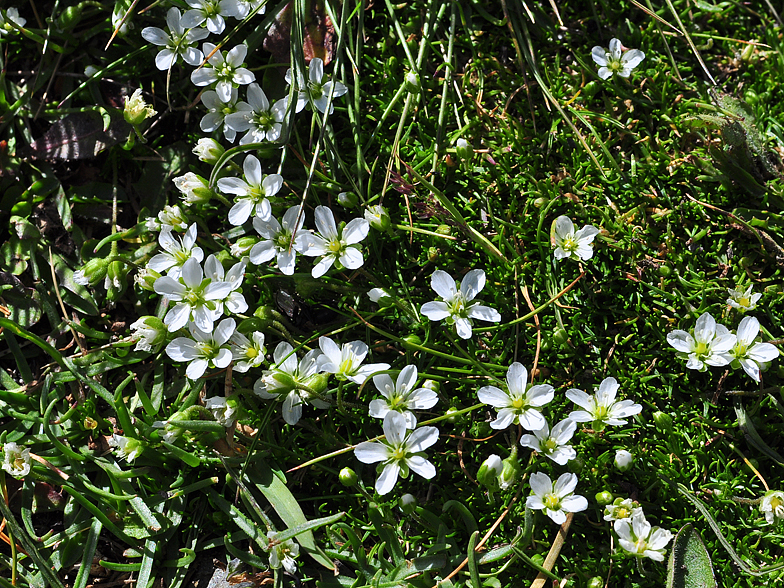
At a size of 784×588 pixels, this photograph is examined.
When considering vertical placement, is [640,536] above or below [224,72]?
below

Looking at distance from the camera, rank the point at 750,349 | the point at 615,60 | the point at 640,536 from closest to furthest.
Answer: the point at 640,536 < the point at 750,349 < the point at 615,60

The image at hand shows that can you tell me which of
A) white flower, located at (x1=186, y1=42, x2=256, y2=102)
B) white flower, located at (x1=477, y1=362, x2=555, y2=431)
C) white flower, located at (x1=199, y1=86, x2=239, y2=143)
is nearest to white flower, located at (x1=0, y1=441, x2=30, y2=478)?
white flower, located at (x1=199, y1=86, x2=239, y2=143)

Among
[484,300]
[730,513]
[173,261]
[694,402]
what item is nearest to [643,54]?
[484,300]

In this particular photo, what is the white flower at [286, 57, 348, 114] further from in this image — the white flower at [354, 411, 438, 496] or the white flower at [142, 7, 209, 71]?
the white flower at [354, 411, 438, 496]

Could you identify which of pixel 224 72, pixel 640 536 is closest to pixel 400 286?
pixel 224 72

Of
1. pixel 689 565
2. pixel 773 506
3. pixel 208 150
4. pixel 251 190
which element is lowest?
pixel 689 565

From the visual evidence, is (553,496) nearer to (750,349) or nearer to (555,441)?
(555,441)

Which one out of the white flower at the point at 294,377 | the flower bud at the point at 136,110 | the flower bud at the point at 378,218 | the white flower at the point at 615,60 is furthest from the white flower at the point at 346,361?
the white flower at the point at 615,60

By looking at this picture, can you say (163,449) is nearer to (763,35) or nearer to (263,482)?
(263,482)
